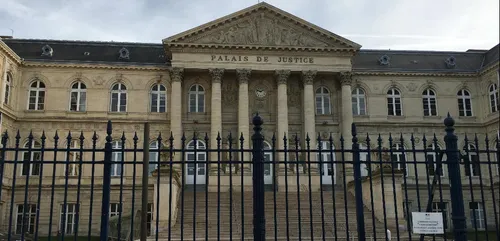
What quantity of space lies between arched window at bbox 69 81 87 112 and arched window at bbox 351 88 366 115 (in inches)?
737

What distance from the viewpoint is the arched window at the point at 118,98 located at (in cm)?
3478

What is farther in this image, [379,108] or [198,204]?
[379,108]

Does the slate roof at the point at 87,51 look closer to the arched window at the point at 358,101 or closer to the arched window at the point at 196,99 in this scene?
the arched window at the point at 196,99

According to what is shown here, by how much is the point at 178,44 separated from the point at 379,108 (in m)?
14.9

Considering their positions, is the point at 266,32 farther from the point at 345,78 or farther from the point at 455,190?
the point at 455,190

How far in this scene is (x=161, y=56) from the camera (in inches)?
1464

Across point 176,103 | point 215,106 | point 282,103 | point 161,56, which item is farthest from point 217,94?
point 161,56

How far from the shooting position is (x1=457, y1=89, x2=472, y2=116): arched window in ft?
123

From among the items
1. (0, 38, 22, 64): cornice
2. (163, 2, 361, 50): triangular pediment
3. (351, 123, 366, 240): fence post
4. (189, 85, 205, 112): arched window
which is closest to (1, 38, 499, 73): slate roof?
(0, 38, 22, 64): cornice

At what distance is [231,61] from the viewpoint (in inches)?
1335

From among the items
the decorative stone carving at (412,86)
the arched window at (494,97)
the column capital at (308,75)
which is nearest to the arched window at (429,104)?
the decorative stone carving at (412,86)

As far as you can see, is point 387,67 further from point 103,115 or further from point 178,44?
point 103,115

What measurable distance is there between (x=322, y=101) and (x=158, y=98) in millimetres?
11487

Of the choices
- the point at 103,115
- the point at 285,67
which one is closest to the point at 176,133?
the point at 103,115
